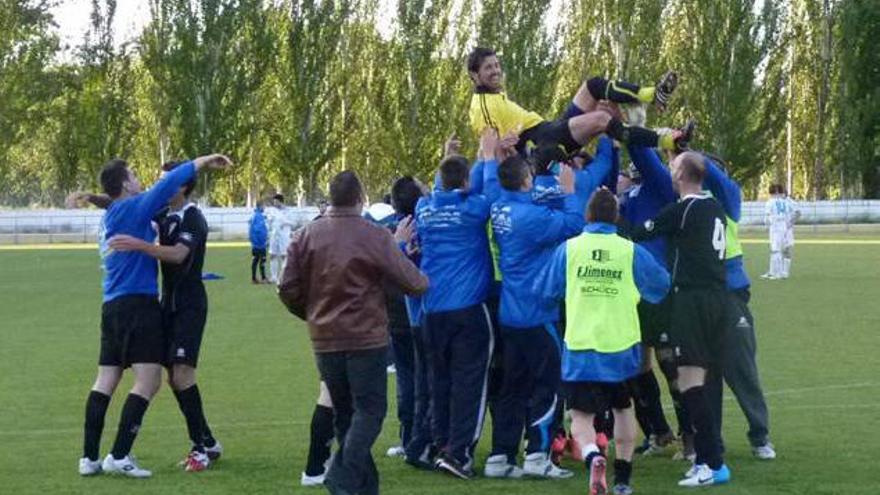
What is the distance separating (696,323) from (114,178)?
4.07 m

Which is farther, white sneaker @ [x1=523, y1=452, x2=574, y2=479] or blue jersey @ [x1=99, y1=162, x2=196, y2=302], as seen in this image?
blue jersey @ [x1=99, y1=162, x2=196, y2=302]

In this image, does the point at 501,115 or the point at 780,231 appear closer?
the point at 501,115

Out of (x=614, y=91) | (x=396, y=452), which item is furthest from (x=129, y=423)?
(x=614, y=91)

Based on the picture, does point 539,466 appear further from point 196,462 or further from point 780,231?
point 780,231

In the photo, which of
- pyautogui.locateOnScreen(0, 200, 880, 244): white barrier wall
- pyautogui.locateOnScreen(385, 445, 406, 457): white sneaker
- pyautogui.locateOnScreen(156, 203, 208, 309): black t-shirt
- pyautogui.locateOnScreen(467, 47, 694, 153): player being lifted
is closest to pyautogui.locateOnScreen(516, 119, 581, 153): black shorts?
pyautogui.locateOnScreen(467, 47, 694, 153): player being lifted

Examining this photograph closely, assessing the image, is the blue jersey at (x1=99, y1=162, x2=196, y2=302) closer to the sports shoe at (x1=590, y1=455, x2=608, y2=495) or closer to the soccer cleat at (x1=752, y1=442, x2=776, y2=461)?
the sports shoe at (x1=590, y1=455, x2=608, y2=495)

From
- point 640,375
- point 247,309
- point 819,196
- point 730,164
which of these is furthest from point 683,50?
point 640,375

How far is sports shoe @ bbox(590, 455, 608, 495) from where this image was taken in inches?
377

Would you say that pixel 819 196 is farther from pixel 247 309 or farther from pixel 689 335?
pixel 689 335

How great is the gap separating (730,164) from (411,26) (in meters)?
15.3

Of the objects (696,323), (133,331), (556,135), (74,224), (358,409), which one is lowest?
(74,224)

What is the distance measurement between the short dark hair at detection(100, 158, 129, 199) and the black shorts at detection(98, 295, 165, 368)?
747 millimetres

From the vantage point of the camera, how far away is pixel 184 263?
11039 mm

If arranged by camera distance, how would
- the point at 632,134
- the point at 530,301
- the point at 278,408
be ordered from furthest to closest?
the point at 278,408, the point at 530,301, the point at 632,134
